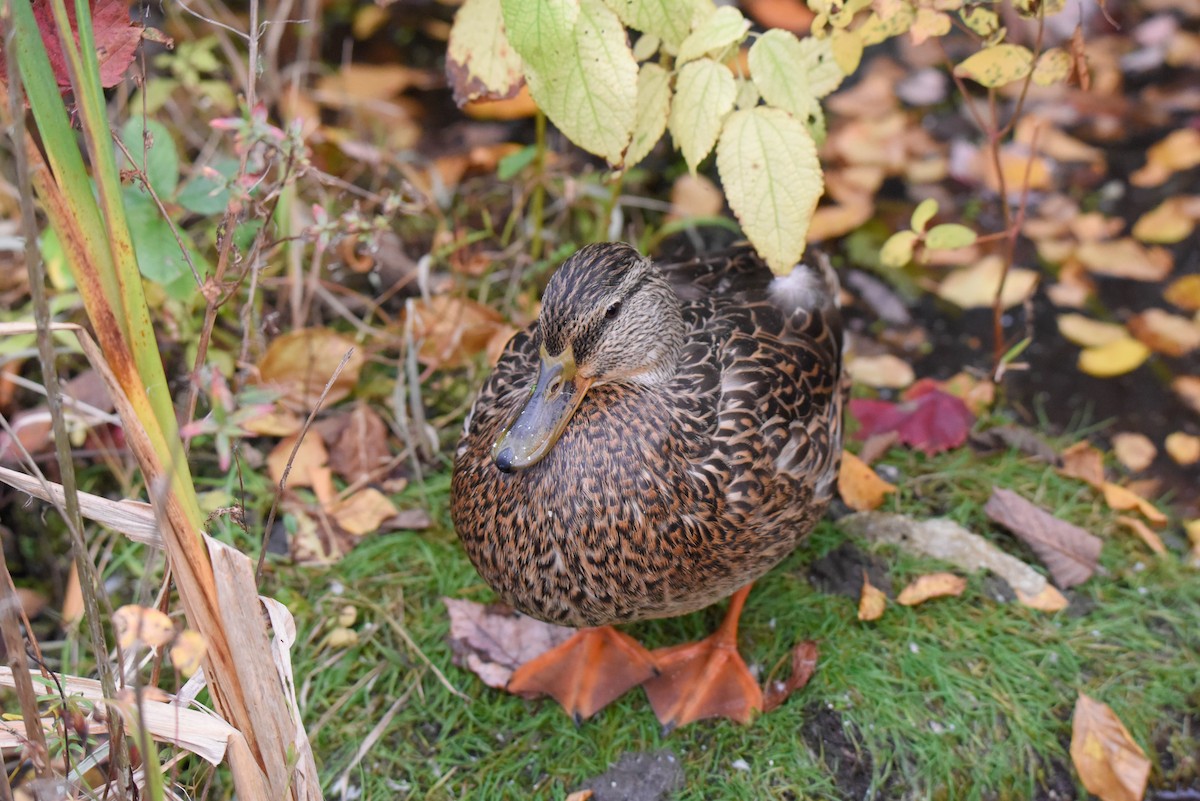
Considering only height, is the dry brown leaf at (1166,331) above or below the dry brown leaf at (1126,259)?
below

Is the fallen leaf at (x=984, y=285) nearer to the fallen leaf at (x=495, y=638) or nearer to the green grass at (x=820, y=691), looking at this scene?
the green grass at (x=820, y=691)

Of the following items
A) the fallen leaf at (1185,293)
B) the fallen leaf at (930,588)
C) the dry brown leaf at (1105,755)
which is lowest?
the dry brown leaf at (1105,755)

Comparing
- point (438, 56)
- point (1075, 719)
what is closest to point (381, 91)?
point (438, 56)

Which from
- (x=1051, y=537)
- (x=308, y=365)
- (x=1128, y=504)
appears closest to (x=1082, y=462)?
(x=1128, y=504)

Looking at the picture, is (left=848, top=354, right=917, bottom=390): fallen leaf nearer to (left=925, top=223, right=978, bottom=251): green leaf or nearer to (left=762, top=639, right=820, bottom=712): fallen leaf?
(left=925, top=223, right=978, bottom=251): green leaf

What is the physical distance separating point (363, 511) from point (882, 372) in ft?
5.70

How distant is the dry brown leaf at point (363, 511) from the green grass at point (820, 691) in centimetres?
5

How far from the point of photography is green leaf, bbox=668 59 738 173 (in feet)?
7.12

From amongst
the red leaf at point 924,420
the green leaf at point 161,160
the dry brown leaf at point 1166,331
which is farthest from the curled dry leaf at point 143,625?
the dry brown leaf at point 1166,331

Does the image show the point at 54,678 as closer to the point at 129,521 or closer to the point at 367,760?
the point at 129,521

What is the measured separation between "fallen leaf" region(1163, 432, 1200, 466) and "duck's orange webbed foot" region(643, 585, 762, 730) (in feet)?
5.22

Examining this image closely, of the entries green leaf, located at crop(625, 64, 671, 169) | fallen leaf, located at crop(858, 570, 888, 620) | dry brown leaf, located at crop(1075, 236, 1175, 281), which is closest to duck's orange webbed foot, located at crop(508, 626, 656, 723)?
fallen leaf, located at crop(858, 570, 888, 620)

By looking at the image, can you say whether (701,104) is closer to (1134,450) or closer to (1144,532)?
(1144,532)

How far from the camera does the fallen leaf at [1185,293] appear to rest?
3811 mm
